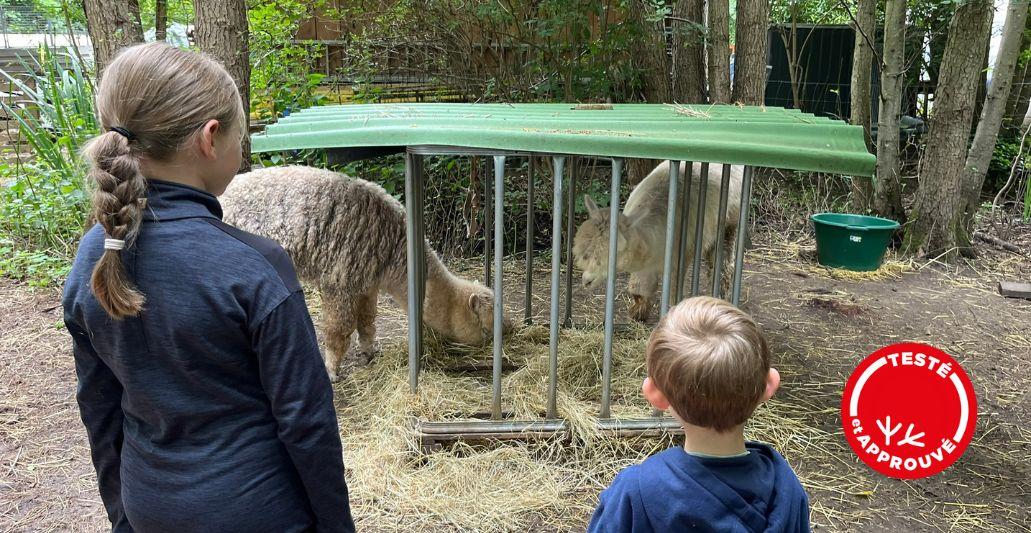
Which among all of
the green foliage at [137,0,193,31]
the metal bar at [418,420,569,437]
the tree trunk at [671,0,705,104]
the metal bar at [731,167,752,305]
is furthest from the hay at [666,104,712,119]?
the green foliage at [137,0,193,31]

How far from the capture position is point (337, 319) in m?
4.69

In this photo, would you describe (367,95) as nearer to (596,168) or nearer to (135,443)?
(596,168)

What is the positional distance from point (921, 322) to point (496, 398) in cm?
423

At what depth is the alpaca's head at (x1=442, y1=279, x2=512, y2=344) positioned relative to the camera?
4.99m

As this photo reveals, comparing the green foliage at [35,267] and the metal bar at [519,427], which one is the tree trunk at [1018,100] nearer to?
the metal bar at [519,427]

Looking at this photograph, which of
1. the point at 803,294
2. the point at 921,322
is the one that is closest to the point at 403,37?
the point at 803,294

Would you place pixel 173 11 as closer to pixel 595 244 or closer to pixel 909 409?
pixel 595 244

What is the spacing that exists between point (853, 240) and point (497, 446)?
502cm

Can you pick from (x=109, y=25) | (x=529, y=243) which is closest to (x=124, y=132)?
(x=529, y=243)

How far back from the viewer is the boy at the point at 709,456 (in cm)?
148

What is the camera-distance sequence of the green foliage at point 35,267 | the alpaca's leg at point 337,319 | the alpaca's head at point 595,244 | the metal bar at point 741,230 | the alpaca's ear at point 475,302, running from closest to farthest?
1. the metal bar at point 741,230
2. the alpaca's leg at point 337,319
3. the alpaca's ear at point 475,302
4. the alpaca's head at point 595,244
5. the green foliage at point 35,267

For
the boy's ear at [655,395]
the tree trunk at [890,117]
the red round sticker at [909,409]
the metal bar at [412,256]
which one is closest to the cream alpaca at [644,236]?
the metal bar at [412,256]

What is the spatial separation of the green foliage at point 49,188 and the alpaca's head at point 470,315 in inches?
172

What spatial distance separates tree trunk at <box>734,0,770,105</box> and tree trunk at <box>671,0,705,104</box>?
0.48 m
